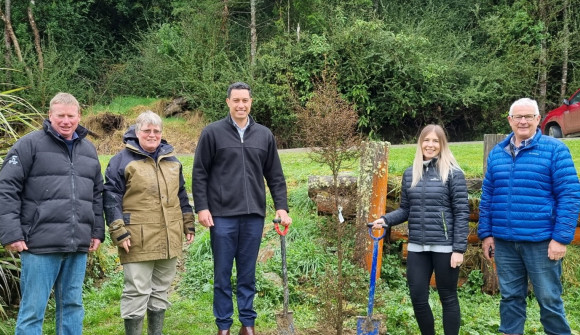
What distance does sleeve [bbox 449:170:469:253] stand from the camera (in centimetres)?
395

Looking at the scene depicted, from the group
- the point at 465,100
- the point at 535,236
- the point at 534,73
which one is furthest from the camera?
the point at 534,73

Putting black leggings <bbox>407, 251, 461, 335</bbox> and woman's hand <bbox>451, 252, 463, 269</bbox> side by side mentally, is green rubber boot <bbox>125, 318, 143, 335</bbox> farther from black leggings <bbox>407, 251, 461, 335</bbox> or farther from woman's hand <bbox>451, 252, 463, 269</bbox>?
woman's hand <bbox>451, 252, 463, 269</bbox>

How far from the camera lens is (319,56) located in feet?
49.4

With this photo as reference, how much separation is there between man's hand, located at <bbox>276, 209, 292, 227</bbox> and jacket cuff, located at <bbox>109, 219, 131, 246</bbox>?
1.12 metres

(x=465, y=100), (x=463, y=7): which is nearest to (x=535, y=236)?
(x=465, y=100)

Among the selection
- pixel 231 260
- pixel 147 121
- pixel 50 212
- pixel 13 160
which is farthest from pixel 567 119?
pixel 13 160

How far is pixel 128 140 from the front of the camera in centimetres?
409

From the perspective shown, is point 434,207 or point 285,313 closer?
point 434,207

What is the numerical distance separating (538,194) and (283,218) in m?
1.80

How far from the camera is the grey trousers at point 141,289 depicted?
3968 millimetres

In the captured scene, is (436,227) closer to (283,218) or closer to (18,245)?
(283,218)

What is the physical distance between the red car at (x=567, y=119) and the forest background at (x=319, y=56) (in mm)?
2643

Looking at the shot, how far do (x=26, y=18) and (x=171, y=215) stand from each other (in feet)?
61.6

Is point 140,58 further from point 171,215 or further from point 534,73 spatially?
point 171,215
